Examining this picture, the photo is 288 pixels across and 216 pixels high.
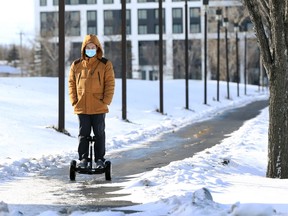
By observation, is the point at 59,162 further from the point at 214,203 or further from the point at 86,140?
the point at 214,203

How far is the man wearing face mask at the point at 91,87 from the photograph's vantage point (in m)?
8.76

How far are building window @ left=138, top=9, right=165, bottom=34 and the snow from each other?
2583 inches

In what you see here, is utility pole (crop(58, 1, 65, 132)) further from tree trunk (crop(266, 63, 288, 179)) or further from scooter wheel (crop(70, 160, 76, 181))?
tree trunk (crop(266, 63, 288, 179))

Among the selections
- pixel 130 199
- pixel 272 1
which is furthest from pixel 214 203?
pixel 272 1

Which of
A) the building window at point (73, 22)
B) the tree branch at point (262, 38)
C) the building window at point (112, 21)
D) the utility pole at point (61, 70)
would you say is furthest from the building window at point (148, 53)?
the tree branch at point (262, 38)

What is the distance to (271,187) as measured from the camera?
7.92 meters

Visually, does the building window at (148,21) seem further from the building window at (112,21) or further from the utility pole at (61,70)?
the utility pole at (61,70)

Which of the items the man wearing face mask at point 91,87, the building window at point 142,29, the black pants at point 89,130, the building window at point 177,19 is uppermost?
the building window at point 177,19

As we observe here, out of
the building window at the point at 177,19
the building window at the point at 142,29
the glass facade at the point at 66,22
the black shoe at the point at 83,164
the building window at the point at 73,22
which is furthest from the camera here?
→ the building window at the point at 142,29

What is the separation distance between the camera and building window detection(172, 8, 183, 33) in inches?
3652

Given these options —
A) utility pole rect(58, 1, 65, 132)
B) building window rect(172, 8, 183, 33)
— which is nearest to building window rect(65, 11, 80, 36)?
building window rect(172, 8, 183, 33)

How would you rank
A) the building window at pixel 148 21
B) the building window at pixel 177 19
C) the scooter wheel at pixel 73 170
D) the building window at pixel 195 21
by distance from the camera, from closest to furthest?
the scooter wheel at pixel 73 170 < the building window at pixel 177 19 < the building window at pixel 195 21 < the building window at pixel 148 21

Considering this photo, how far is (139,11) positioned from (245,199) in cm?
8880

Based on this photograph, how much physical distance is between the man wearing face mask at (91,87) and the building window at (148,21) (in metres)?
85.2
